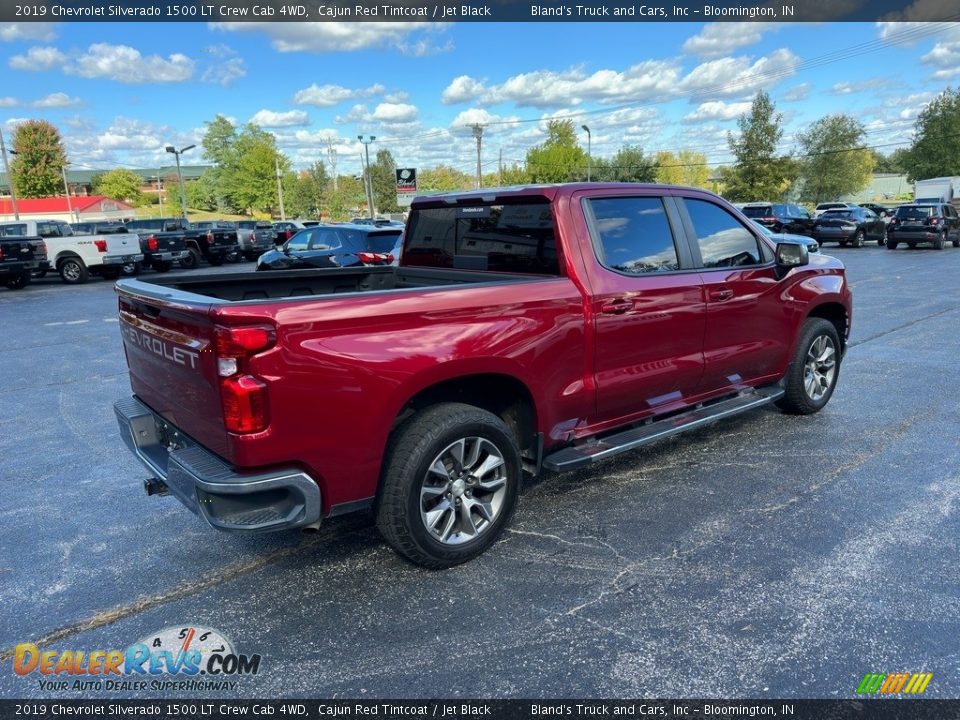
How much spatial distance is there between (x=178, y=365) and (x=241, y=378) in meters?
0.55

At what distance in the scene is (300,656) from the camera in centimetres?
276

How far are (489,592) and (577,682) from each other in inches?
28.1

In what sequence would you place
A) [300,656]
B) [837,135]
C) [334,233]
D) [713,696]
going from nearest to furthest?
[713,696] < [300,656] < [334,233] < [837,135]

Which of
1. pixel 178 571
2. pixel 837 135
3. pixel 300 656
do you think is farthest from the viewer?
pixel 837 135

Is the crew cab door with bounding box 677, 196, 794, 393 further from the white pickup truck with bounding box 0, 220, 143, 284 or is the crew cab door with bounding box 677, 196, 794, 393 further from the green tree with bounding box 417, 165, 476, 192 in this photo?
the green tree with bounding box 417, 165, 476, 192

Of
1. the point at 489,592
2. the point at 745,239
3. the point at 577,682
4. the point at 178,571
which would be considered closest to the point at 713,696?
the point at 577,682

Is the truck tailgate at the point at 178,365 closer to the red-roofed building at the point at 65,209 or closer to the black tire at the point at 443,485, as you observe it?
the black tire at the point at 443,485

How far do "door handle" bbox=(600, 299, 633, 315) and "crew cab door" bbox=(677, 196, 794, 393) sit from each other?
81cm

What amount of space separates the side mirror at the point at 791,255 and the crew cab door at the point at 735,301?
82 millimetres

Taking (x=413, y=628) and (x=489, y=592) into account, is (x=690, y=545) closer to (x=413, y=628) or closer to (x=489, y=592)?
(x=489, y=592)

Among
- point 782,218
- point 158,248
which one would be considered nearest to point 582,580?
point 158,248

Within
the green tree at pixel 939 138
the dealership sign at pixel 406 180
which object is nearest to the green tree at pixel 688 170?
the green tree at pixel 939 138

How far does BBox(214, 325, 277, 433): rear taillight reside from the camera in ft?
8.80

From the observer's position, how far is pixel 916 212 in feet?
78.7
